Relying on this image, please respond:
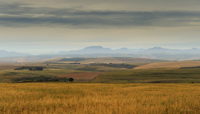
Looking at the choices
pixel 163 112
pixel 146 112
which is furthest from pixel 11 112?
pixel 163 112

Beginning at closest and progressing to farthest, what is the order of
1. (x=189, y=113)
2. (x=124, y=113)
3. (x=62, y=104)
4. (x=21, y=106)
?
(x=124, y=113) → (x=189, y=113) → (x=21, y=106) → (x=62, y=104)

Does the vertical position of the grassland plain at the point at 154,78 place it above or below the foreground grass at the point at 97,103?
below

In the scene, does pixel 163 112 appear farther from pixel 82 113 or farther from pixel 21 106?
pixel 21 106

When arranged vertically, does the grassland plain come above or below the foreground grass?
below

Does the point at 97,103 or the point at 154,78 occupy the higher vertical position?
the point at 97,103

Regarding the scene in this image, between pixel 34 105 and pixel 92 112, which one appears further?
pixel 34 105

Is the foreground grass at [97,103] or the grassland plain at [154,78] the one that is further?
the grassland plain at [154,78]

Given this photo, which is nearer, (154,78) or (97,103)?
(97,103)

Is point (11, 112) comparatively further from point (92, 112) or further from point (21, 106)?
point (92, 112)

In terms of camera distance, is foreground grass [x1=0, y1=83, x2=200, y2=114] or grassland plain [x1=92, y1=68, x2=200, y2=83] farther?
grassland plain [x1=92, y1=68, x2=200, y2=83]

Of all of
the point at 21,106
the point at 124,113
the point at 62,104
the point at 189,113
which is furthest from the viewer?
the point at 62,104

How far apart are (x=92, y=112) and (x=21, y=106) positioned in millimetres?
6134

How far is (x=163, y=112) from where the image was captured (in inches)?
510

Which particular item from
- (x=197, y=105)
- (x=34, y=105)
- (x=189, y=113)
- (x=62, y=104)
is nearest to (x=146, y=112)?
(x=189, y=113)
